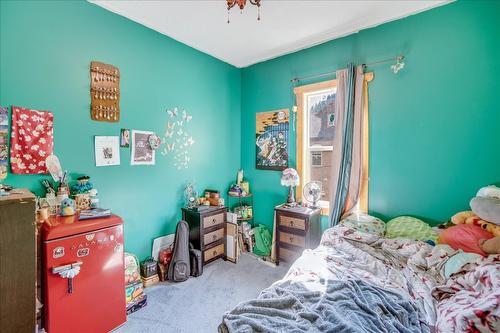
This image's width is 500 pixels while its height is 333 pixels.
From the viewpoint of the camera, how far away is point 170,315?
1999mm

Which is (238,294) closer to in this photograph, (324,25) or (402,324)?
(402,324)

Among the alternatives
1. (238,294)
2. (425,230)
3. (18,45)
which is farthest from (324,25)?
(238,294)

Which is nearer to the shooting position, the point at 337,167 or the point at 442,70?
the point at 442,70

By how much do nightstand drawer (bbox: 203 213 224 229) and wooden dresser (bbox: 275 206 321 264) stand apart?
2.46 ft

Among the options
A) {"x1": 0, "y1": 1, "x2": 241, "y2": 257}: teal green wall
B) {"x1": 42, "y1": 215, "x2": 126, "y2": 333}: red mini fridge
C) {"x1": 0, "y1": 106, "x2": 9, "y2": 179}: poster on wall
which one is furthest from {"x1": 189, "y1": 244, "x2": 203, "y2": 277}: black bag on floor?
{"x1": 0, "y1": 106, "x2": 9, "y2": 179}: poster on wall

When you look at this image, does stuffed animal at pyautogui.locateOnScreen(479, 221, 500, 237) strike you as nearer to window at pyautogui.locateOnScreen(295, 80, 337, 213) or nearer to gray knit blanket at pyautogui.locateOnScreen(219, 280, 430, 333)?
gray knit blanket at pyautogui.locateOnScreen(219, 280, 430, 333)

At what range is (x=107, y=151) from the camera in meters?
2.26

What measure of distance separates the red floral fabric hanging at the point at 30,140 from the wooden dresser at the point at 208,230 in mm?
1510

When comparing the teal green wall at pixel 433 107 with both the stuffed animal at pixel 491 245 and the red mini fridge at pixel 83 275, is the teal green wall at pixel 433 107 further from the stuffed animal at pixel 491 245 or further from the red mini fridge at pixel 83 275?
the red mini fridge at pixel 83 275

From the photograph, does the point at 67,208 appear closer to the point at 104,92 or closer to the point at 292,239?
the point at 104,92

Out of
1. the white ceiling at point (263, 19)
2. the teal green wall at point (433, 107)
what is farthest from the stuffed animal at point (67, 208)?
the teal green wall at point (433, 107)

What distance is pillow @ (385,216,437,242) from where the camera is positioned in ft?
6.71

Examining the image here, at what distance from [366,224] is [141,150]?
2.55 meters

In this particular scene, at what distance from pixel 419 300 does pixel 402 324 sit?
0.32 m
